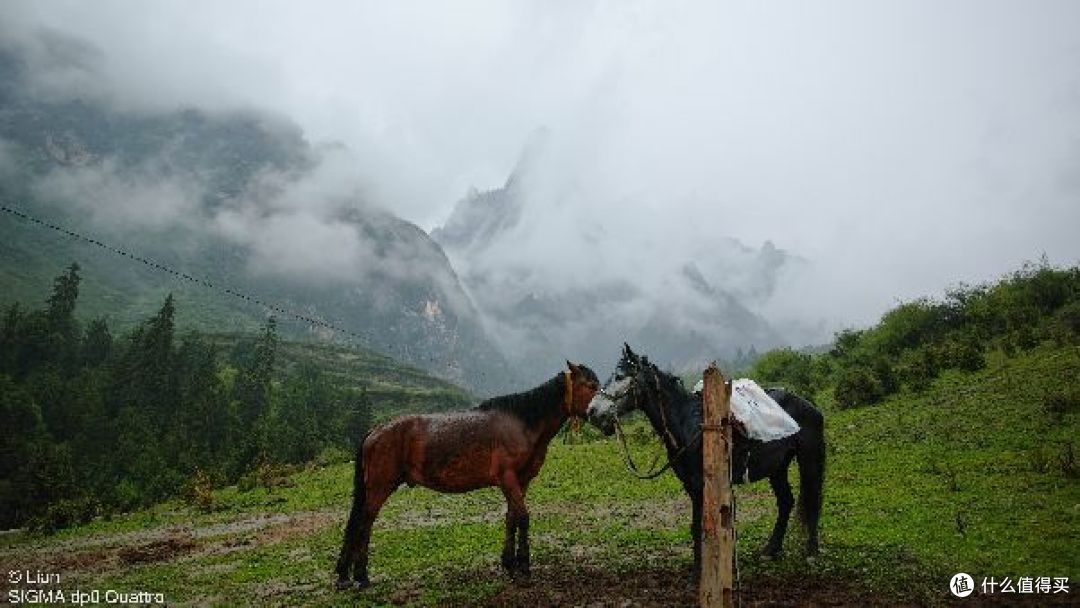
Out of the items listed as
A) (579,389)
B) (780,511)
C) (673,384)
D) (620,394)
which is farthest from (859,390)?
(620,394)

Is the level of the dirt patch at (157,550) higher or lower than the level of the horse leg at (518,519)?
lower

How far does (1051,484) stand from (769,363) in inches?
1984

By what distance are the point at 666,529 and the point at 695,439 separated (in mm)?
5709

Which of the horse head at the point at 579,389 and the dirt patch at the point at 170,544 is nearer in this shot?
the horse head at the point at 579,389

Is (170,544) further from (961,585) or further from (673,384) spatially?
(961,585)

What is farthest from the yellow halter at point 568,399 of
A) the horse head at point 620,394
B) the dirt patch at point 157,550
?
the dirt patch at point 157,550

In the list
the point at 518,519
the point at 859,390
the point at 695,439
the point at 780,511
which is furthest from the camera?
the point at 859,390

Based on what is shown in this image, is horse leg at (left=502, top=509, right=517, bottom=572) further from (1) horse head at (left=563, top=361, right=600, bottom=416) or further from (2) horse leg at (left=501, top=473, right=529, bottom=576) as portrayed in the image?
(1) horse head at (left=563, top=361, right=600, bottom=416)

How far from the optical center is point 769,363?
212ft

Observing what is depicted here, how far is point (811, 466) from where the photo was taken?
483 inches

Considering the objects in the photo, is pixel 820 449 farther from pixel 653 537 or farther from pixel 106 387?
pixel 106 387

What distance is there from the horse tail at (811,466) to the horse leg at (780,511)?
236 millimetres

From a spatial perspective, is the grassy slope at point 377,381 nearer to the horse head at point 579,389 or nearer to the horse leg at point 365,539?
the horse leg at point 365,539

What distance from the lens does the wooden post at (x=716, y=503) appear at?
7.49 m
